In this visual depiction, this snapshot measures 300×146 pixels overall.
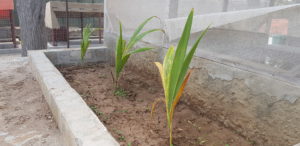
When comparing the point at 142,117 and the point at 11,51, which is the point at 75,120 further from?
the point at 11,51

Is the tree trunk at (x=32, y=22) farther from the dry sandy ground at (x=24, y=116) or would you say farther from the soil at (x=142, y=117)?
the soil at (x=142, y=117)

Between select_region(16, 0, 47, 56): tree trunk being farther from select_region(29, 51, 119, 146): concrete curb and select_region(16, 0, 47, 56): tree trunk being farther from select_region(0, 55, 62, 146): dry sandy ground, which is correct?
select_region(29, 51, 119, 146): concrete curb

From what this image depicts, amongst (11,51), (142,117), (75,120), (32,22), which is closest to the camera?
(75,120)

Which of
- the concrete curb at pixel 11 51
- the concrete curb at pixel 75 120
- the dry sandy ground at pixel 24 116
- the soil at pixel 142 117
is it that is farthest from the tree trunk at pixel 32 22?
the concrete curb at pixel 75 120

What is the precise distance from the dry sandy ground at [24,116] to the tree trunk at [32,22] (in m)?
1.13

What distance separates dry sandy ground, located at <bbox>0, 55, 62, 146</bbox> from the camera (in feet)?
3.95

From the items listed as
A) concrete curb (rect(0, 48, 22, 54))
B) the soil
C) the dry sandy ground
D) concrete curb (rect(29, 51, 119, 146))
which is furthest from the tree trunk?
concrete curb (rect(29, 51, 119, 146))

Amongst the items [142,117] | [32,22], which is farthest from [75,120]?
[32,22]

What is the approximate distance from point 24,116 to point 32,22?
215 centimetres

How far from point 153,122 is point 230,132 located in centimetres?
44

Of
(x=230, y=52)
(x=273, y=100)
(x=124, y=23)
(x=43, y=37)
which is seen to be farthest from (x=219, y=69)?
(x=43, y=37)

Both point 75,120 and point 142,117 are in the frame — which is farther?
point 142,117

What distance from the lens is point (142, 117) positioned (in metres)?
1.37

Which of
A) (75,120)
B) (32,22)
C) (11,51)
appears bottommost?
(11,51)
